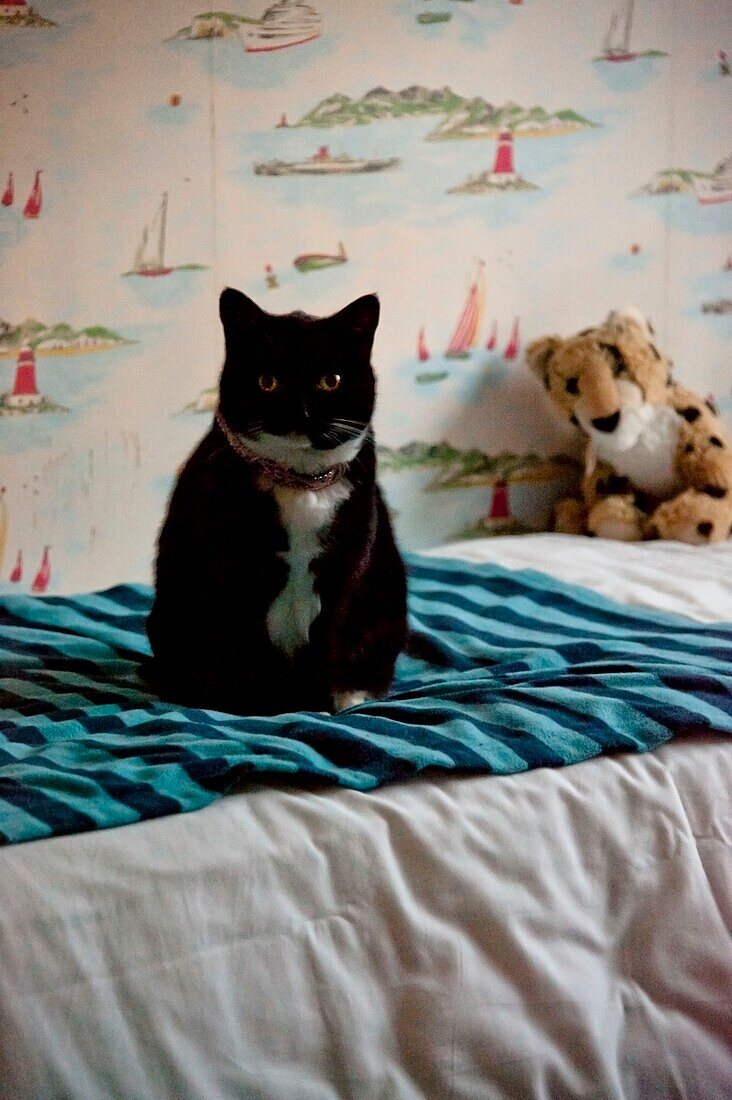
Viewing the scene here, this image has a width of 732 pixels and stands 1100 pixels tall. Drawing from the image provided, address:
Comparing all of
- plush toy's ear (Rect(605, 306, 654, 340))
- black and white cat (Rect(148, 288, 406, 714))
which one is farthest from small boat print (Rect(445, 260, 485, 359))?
black and white cat (Rect(148, 288, 406, 714))

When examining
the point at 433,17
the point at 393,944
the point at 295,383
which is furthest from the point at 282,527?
the point at 433,17

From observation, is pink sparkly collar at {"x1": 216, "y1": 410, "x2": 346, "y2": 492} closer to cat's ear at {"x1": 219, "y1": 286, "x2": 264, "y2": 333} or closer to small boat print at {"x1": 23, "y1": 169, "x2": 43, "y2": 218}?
cat's ear at {"x1": 219, "y1": 286, "x2": 264, "y2": 333}

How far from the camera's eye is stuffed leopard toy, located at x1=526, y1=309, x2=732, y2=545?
7.36 feet

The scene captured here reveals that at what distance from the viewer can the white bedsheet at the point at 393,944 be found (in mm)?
872

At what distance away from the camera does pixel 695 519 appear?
2.21 meters

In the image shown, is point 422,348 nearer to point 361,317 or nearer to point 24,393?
point 24,393

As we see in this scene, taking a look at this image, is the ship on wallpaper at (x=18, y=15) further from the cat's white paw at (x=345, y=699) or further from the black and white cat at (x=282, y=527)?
the cat's white paw at (x=345, y=699)

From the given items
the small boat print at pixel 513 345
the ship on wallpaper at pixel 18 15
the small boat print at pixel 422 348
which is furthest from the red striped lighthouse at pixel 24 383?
the small boat print at pixel 513 345

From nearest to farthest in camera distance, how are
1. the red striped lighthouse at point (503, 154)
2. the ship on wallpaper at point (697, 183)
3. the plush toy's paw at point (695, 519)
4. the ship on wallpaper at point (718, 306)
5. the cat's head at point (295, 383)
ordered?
the cat's head at point (295, 383), the plush toy's paw at point (695, 519), the red striped lighthouse at point (503, 154), the ship on wallpaper at point (697, 183), the ship on wallpaper at point (718, 306)

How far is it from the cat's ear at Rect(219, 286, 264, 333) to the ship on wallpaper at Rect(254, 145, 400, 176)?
91cm

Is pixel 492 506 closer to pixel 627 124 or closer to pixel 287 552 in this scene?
pixel 627 124

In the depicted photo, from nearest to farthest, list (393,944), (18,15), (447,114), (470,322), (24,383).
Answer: (393,944)
(18,15)
(24,383)
(447,114)
(470,322)

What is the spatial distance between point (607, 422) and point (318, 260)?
628 mm

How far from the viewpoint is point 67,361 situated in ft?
6.55
